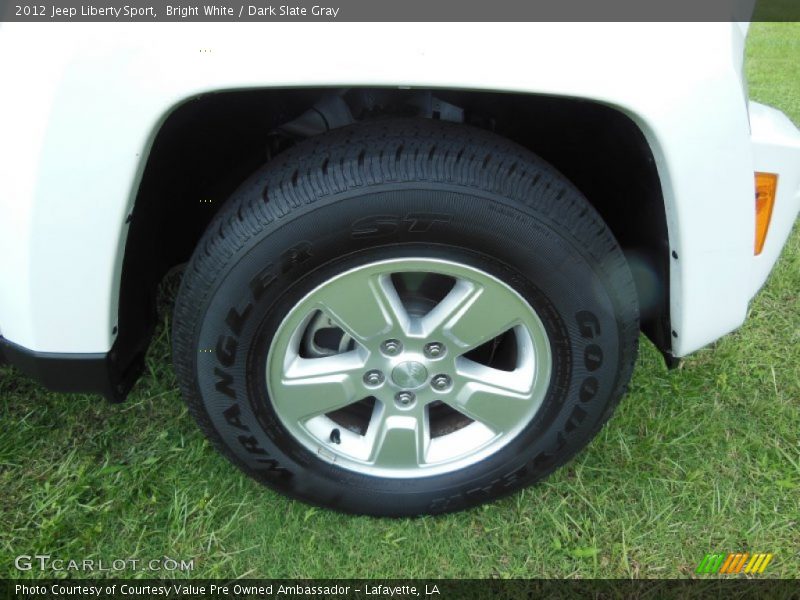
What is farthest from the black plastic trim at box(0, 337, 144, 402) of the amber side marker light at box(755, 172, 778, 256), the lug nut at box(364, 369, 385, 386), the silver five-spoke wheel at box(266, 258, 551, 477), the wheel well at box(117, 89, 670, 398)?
the amber side marker light at box(755, 172, 778, 256)

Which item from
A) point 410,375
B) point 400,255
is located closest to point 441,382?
point 410,375

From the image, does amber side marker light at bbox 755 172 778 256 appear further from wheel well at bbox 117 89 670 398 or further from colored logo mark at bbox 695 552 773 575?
colored logo mark at bbox 695 552 773 575

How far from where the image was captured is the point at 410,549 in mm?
1811

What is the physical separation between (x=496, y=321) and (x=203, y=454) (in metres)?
1.03

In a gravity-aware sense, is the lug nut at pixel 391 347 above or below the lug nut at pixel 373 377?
above

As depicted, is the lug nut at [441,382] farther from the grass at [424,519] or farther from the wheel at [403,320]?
the grass at [424,519]

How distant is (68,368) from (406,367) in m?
0.80

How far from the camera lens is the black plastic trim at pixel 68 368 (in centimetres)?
157

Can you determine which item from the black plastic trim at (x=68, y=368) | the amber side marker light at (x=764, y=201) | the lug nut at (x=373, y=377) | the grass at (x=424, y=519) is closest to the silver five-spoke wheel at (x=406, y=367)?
the lug nut at (x=373, y=377)

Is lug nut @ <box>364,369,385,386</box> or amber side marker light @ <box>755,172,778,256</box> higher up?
amber side marker light @ <box>755,172,778,256</box>

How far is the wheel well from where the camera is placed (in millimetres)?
1596

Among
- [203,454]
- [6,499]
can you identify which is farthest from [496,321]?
[6,499]

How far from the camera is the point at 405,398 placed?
5.67ft
